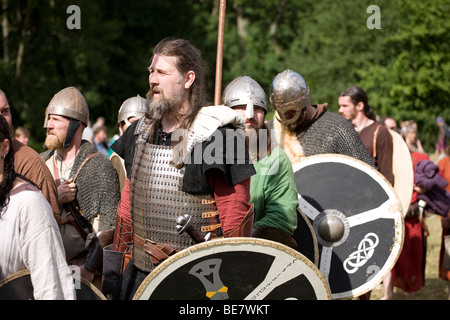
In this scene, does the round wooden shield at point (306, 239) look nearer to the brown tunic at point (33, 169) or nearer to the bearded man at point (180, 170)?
the bearded man at point (180, 170)

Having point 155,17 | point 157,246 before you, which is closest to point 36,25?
point 155,17

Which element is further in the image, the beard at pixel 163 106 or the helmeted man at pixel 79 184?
the helmeted man at pixel 79 184

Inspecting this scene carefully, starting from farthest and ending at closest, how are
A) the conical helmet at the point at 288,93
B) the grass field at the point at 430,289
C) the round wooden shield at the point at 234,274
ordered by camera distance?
the grass field at the point at 430,289, the conical helmet at the point at 288,93, the round wooden shield at the point at 234,274

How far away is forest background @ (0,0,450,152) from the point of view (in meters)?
19.0

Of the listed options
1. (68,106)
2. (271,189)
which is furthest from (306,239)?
(68,106)

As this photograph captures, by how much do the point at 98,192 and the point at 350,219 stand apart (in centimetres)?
166

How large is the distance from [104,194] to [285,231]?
42.7 inches

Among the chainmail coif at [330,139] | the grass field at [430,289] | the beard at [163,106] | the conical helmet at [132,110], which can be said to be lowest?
the grass field at [430,289]

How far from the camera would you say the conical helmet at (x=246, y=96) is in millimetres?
4168

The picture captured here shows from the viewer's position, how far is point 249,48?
26922mm

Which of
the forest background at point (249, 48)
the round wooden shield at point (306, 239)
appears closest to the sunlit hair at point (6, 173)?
the round wooden shield at point (306, 239)

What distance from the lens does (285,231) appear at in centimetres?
385

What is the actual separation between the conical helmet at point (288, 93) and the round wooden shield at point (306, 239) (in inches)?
31.3

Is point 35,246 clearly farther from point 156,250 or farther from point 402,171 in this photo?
point 402,171
